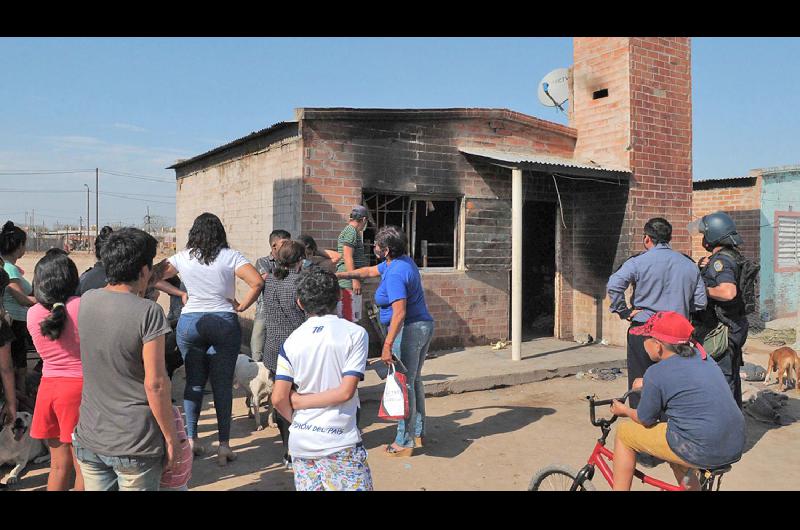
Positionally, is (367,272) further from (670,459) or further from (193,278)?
(670,459)

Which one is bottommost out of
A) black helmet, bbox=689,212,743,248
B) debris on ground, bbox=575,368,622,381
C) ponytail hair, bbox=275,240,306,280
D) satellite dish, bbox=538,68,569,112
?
debris on ground, bbox=575,368,622,381

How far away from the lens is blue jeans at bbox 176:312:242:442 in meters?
4.26

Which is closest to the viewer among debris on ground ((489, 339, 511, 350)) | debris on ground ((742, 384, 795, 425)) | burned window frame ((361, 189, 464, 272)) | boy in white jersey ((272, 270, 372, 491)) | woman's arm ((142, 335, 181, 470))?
woman's arm ((142, 335, 181, 470))

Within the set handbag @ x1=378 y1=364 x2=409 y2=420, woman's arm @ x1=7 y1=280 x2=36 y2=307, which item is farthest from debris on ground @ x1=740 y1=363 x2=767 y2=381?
woman's arm @ x1=7 y1=280 x2=36 y2=307

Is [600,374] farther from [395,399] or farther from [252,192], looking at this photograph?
[252,192]

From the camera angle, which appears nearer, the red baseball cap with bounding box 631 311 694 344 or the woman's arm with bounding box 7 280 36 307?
the red baseball cap with bounding box 631 311 694 344

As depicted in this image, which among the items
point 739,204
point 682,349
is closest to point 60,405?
point 682,349

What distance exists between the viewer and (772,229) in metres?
12.8

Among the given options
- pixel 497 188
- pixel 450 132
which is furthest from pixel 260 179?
pixel 497 188

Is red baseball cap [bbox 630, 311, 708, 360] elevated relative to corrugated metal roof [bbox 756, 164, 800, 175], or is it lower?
lower

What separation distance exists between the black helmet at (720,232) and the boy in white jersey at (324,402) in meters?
3.60

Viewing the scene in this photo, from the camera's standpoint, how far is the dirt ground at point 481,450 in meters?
4.27

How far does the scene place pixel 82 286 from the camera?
4930mm

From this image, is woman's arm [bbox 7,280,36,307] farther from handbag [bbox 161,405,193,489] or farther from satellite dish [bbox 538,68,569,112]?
satellite dish [bbox 538,68,569,112]
